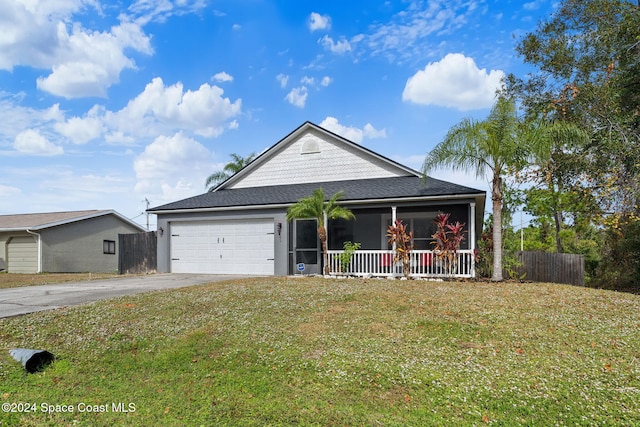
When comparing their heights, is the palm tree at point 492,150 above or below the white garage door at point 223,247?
above

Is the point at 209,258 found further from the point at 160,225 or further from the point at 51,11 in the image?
the point at 51,11

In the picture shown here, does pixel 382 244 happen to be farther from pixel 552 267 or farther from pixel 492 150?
pixel 552 267

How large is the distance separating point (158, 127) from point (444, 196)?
1271 cm

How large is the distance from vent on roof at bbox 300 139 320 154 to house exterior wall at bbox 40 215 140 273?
1509 centimetres

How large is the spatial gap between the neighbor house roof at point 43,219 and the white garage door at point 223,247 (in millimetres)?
9981

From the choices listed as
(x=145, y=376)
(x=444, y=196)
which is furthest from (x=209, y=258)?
(x=145, y=376)

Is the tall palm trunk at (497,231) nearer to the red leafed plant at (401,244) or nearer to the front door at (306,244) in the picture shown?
the red leafed plant at (401,244)

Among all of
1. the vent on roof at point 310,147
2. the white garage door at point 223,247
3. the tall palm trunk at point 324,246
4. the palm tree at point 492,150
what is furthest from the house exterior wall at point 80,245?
the palm tree at point 492,150

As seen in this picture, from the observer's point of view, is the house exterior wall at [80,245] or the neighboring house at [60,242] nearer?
the neighboring house at [60,242]

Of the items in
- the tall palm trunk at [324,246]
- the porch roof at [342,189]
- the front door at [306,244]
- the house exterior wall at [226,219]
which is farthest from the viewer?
the front door at [306,244]

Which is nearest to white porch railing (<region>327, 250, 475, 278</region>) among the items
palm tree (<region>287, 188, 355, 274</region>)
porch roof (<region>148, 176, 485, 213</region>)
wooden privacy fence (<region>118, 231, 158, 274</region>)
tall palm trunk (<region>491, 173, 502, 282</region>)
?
tall palm trunk (<region>491, 173, 502, 282</region>)

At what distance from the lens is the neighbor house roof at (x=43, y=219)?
21516 mm

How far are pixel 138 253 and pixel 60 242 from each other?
807cm

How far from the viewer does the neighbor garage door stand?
21.5 meters
